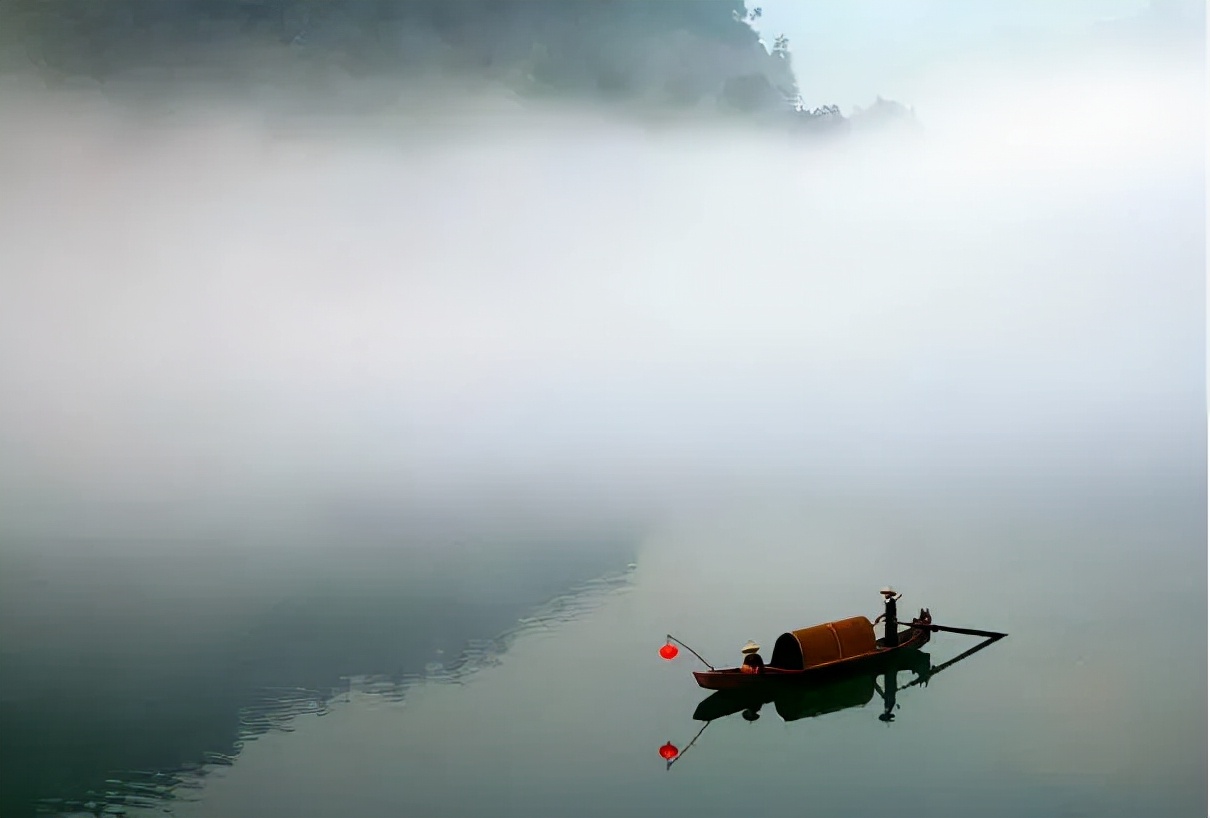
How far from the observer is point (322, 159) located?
896 cm

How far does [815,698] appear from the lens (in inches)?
199

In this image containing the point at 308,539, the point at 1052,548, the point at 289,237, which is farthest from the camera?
the point at 289,237

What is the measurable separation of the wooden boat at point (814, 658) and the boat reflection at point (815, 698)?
4 cm

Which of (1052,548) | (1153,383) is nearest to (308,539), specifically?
(1052,548)

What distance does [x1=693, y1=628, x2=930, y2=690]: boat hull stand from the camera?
492cm

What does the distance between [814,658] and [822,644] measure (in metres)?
0.08

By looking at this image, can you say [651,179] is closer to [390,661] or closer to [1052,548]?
[1052,548]

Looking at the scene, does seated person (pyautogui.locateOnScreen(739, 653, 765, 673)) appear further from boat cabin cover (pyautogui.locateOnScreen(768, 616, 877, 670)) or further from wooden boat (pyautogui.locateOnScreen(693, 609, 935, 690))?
boat cabin cover (pyautogui.locateOnScreen(768, 616, 877, 670))

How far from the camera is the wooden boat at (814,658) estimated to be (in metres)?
4.95

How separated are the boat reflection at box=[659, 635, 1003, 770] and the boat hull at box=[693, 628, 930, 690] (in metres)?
0.03

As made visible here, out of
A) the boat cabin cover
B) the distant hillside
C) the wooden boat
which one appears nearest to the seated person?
the wooden boat

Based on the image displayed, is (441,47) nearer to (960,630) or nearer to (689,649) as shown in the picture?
(689,649)

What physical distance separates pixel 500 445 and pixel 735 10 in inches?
167

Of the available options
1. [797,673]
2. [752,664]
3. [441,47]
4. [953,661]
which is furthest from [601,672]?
[441,47]
